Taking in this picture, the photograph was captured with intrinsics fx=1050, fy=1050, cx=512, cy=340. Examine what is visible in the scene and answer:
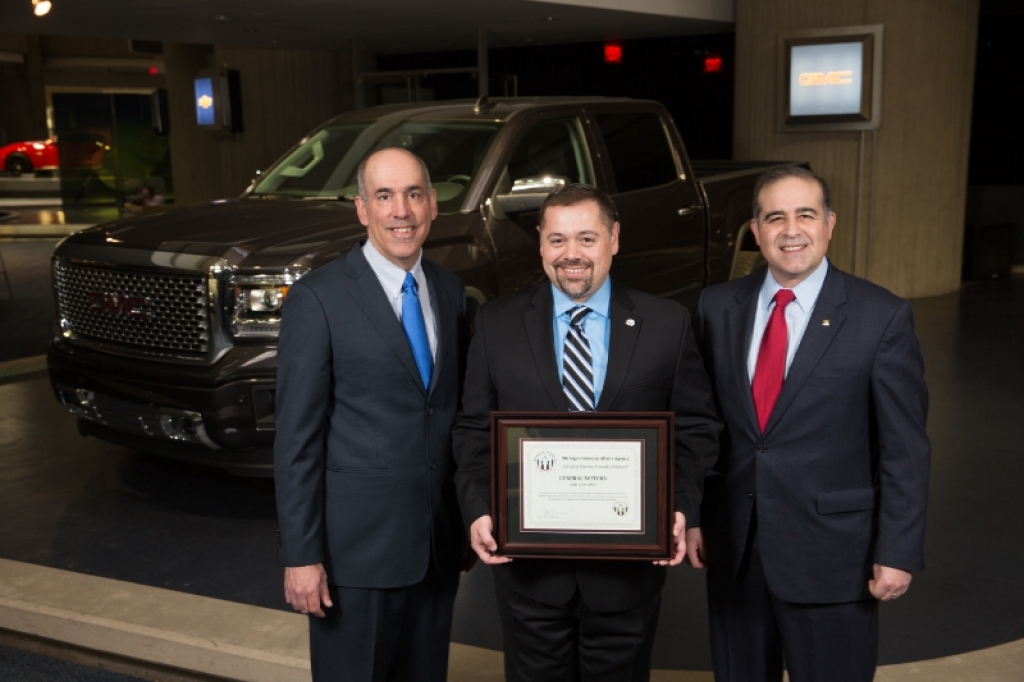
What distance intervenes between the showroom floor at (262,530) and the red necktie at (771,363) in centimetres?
133

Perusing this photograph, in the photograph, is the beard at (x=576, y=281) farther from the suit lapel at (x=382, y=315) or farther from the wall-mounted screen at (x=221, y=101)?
the wall-mounted screen at (x=221, y=101)

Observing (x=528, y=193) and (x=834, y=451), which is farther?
(x=528, y=193)

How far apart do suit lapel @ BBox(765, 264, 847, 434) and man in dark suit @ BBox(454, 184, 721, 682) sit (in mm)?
170

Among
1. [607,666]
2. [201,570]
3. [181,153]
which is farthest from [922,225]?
[181,153]

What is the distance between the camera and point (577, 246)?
2346 mm

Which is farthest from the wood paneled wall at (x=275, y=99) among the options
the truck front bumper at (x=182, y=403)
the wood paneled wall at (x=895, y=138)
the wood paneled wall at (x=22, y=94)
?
the truck front bumper at (x=182, y=403)

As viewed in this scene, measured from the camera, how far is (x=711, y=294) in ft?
8.70

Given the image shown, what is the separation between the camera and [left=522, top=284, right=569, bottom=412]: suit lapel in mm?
2395

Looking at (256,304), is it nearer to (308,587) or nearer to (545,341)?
(308,587)

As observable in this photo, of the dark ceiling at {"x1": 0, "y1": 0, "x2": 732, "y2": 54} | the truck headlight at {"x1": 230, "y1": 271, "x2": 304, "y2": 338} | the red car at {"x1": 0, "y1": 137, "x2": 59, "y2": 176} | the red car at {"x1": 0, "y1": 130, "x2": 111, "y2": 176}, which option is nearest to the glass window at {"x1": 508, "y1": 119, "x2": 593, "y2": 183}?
the truck headlight at {"x1": 230, "y1": 271, "x2": 304, "y2": 338}

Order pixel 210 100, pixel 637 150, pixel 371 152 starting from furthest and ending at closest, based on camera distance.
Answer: pixel 210 100
pixel 637 150
pixel 371 152

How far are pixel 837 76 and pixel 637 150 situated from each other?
16.0 ft

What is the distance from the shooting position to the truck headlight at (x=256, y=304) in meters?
4.44

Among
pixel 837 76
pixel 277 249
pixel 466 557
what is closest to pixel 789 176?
pixel 466 557
